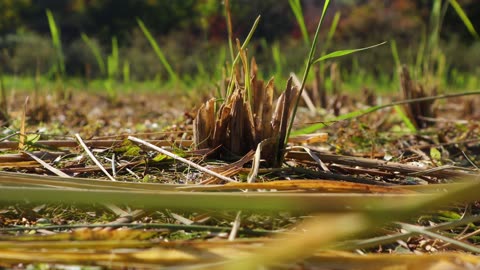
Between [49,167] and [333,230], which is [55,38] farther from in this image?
[333,230]

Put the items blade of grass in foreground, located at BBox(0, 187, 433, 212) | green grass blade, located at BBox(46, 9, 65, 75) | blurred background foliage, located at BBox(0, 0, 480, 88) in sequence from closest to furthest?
blade of grass in foreground, located at BBox(0, 187, 433, 212)
green grass blade, located at BBox(46, 9, 65, 75)
blurred background foliage, located at BBox(0, 0, 480, 88)

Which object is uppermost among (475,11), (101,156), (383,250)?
(475,11)

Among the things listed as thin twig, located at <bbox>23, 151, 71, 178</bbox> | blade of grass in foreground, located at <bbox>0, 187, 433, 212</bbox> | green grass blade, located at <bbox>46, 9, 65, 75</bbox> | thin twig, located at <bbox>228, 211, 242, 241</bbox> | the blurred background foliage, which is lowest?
thin twig, located at <bbox>228, 211, 242, 241</bbox>

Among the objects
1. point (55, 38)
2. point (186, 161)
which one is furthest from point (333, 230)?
point (55, 38)

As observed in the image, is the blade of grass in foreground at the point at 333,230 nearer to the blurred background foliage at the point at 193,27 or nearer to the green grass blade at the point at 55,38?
the green grass blade at the point at 55,38

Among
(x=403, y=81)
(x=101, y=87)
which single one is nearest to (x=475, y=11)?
(x=101, y=87)

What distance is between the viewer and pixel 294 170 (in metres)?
1.04

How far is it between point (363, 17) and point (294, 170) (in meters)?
13.2

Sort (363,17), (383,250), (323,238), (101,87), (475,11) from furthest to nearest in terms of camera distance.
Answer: (363,17), (475,11), (101,87), (383,250), (323,238)

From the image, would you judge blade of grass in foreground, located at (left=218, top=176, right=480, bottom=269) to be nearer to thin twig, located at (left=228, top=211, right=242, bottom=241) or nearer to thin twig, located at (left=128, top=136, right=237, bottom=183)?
thin twig, located at (left=228, top=211, right=242, bottom=241)

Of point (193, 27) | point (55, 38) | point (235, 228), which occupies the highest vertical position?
point (193, 27)

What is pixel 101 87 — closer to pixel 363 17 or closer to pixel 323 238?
pixel 323 238

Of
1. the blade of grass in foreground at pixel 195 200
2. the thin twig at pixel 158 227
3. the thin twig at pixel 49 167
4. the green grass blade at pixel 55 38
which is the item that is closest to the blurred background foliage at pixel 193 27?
the green grass blade at pixel 55 38

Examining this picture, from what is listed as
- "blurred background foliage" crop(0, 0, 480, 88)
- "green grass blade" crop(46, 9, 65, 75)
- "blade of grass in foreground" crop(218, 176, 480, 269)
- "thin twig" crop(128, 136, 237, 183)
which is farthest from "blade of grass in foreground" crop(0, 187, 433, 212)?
"blurred background foliage" crop(0, 0, 480, 88)
